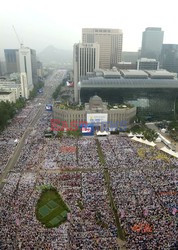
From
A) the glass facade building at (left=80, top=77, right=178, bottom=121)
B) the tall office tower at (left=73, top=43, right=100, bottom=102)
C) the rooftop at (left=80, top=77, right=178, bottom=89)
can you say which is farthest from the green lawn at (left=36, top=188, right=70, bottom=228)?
the tall office tower at (left=73, top=43, right=100, bottom=102)

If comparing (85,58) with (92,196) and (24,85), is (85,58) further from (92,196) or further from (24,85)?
(92,196)

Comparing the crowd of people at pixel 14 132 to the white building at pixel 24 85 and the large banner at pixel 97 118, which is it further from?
the white building at pixel 24 85

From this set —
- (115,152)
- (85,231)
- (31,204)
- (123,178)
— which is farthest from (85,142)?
(85,231)

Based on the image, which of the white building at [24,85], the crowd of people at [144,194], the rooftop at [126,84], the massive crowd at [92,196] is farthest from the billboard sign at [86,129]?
the white building at [24,85]

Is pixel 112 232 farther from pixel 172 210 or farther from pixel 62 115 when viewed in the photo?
pixel 62 115

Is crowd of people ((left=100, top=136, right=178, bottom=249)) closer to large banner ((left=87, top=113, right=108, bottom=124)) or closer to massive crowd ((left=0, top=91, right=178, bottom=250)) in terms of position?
massive crowd ((left=0, top=91, right=178, bottom=250))
